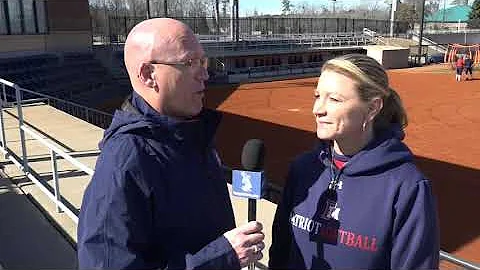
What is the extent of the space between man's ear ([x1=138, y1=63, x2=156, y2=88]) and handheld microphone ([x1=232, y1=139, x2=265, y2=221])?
43 centimetres

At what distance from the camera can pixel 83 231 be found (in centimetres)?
154

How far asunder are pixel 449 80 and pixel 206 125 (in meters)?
38.2

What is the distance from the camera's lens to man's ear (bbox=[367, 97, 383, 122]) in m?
1.84

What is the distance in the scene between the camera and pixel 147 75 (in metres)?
1.65

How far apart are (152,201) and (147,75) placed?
0.44m

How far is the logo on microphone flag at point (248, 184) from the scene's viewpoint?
5.31 ft

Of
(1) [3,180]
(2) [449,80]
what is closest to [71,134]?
(1) [3,180]

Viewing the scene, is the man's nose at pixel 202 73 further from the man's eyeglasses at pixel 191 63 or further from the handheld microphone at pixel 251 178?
the handheld microphone at pixel 251 178

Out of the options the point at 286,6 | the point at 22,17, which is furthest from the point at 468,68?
the point at 286,6

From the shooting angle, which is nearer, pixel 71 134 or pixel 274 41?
pixel 71 134

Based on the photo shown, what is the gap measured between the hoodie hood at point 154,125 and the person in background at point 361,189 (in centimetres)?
49

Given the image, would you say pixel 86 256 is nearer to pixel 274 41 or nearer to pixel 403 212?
pixel 403 212

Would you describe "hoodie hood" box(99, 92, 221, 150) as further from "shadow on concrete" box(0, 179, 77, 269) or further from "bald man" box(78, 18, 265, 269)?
"shadow on concrete" box(0, 179, 77, 269)

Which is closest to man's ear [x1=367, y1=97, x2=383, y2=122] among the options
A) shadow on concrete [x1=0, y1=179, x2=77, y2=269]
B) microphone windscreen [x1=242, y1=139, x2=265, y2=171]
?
microphone windscreen [x1=242, y1=139, x2=265, y2=171]
